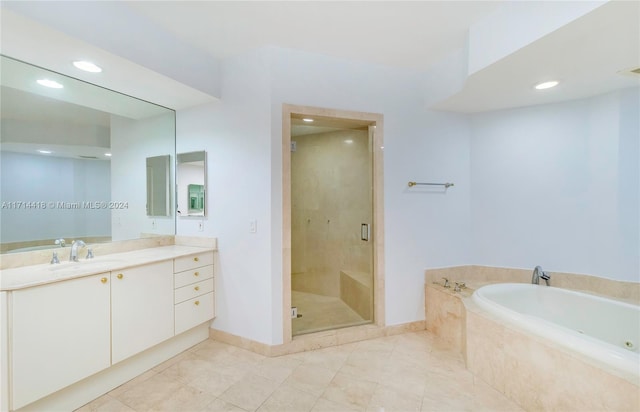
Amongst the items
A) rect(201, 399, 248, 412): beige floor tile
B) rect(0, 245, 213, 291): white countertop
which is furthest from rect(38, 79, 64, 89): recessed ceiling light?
rect(201, 399, 248, 412): beige floor tile

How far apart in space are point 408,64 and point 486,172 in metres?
1.37

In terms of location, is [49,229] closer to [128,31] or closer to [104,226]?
[104,226]

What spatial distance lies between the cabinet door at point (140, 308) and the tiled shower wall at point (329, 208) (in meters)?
1.11

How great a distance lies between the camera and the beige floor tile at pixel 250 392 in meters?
1.73

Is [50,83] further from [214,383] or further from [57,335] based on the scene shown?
[214,383]

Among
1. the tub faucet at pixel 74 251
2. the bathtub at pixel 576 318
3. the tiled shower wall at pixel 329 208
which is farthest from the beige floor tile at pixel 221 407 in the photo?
the bathtub at pixel 576 318

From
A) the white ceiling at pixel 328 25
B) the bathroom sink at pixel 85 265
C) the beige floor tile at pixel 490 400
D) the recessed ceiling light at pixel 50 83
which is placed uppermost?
the white ceiling at pixel 328 25

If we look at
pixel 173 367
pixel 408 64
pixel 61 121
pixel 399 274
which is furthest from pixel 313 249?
pixel 61 121

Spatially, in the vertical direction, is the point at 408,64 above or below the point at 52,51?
above

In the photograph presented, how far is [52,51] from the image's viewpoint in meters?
1.68

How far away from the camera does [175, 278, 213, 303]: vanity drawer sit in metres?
2.22

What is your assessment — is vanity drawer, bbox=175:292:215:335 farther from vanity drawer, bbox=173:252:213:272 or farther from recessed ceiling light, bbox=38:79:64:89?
recessed ceiling light, bbox=38:79:64:89

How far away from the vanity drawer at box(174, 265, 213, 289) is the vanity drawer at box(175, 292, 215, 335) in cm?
15

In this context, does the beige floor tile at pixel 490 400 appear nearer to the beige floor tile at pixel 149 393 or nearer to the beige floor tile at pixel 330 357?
the beige floor tile at pixel 330 357
